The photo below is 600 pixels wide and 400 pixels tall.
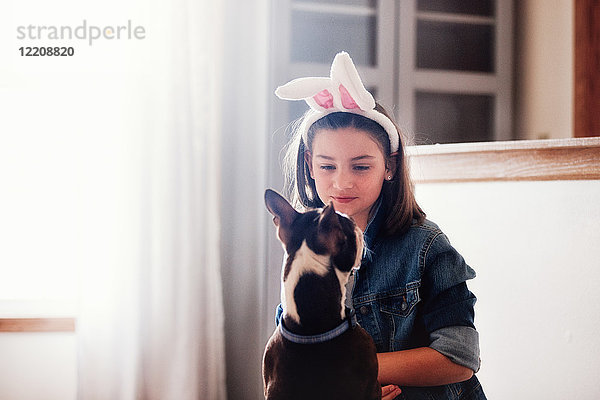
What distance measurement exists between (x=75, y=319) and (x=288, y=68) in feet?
3.61

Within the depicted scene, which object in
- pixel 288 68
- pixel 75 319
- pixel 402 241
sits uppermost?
pixel 288 68

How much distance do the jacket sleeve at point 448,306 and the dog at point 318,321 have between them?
3.9 inches

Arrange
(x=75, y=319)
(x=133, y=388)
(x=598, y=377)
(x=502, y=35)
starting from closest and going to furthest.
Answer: (x=598, y=377) → (x=133, y=388) → (x=75, y=319) → (x=502, y=35)

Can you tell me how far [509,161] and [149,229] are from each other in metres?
1.09

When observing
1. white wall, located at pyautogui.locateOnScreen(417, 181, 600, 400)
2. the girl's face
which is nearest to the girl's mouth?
the girl's face

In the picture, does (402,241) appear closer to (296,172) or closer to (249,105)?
(296,172)

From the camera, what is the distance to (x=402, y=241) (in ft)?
2.33

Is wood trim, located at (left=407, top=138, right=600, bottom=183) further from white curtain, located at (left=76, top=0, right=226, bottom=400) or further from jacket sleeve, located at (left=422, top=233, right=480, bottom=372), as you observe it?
white curtain, located at (left=76, top=0, right=226, bottom=400)

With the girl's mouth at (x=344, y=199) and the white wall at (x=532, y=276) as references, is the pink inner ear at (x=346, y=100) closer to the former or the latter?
the girl's mouth at (x=344, y=199)

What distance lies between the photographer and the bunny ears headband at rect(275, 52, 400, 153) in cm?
65

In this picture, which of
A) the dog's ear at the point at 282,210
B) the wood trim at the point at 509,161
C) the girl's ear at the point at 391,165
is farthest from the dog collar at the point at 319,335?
the wood trim at the point at 509,161

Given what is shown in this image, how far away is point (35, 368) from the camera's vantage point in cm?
176

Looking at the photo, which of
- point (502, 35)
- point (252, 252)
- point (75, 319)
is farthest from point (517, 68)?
point (75, 319)

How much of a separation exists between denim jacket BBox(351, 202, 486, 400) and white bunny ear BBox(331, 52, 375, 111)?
190mm
